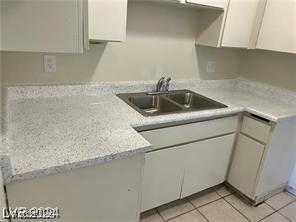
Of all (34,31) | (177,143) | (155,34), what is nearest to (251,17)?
(155,34)

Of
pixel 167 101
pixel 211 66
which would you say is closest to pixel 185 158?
pixel 167 101

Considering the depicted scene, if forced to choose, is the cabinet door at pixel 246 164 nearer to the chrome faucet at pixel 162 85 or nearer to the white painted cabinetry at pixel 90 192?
the chrome faucet at pixel 162 85

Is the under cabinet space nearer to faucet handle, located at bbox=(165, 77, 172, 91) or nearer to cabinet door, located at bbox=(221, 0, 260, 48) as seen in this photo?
cabinet door, located at bbox=(221, 0, 260, 48)

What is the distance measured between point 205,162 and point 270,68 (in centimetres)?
122

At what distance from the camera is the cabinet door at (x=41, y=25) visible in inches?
38.0

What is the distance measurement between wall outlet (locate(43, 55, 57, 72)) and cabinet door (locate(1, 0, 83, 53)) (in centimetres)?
57

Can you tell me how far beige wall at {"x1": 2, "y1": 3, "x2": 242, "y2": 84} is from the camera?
5.13 ft

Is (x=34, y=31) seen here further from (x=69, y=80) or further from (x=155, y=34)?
(x=155, y=34)

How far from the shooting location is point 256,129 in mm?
1843

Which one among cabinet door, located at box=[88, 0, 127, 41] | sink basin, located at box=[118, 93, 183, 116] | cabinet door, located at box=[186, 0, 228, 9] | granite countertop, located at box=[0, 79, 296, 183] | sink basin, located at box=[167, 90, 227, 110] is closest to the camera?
granite countertop, located at box=[0, 79, 296, 183]

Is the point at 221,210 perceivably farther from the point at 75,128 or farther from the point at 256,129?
the point at 75,128

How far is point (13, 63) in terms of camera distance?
150 cm

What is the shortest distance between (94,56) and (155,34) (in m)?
0.57

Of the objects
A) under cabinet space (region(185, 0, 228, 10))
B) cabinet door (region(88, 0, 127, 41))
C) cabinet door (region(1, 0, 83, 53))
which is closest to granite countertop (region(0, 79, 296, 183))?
cabinet door (region(1, 0, 83, 53))
